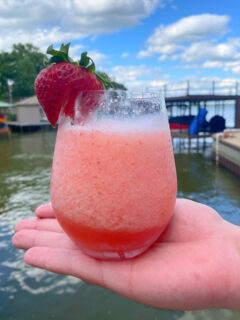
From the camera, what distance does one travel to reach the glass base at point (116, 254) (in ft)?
4.20

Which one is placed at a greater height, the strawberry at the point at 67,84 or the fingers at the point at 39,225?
the strawberry at the point at 67,84

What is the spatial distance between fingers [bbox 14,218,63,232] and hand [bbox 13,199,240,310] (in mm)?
236

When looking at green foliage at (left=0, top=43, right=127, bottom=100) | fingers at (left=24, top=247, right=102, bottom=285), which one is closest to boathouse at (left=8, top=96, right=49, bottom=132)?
green foliage at (left=0, top=43, right=127, bottom=100)

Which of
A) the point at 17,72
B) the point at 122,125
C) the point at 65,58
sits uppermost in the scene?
the point at 17,72

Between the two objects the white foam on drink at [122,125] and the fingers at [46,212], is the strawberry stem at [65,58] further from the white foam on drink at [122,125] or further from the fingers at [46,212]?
the fingers at [46,212]

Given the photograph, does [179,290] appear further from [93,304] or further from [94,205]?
[93,304]

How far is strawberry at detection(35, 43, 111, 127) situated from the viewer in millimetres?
1190

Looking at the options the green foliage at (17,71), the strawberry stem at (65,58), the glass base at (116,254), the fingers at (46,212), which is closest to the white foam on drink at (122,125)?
the strawberry stem at (65,58)

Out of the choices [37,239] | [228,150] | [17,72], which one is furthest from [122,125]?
[17,72]

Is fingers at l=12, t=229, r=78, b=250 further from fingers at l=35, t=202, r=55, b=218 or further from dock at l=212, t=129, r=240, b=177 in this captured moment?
dock at l=212, t=129, r=240, b=177

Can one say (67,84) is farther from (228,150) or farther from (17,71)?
(17,71)

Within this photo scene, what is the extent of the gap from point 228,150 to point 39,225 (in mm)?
7849

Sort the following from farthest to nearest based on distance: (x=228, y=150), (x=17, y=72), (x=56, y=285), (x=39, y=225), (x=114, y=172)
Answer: (x=17, y=72)
(x=228, y=150)
(x=56, y=285)
(x=39, y=225)
(x=114, y=172)

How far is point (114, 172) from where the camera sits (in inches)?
44.6
